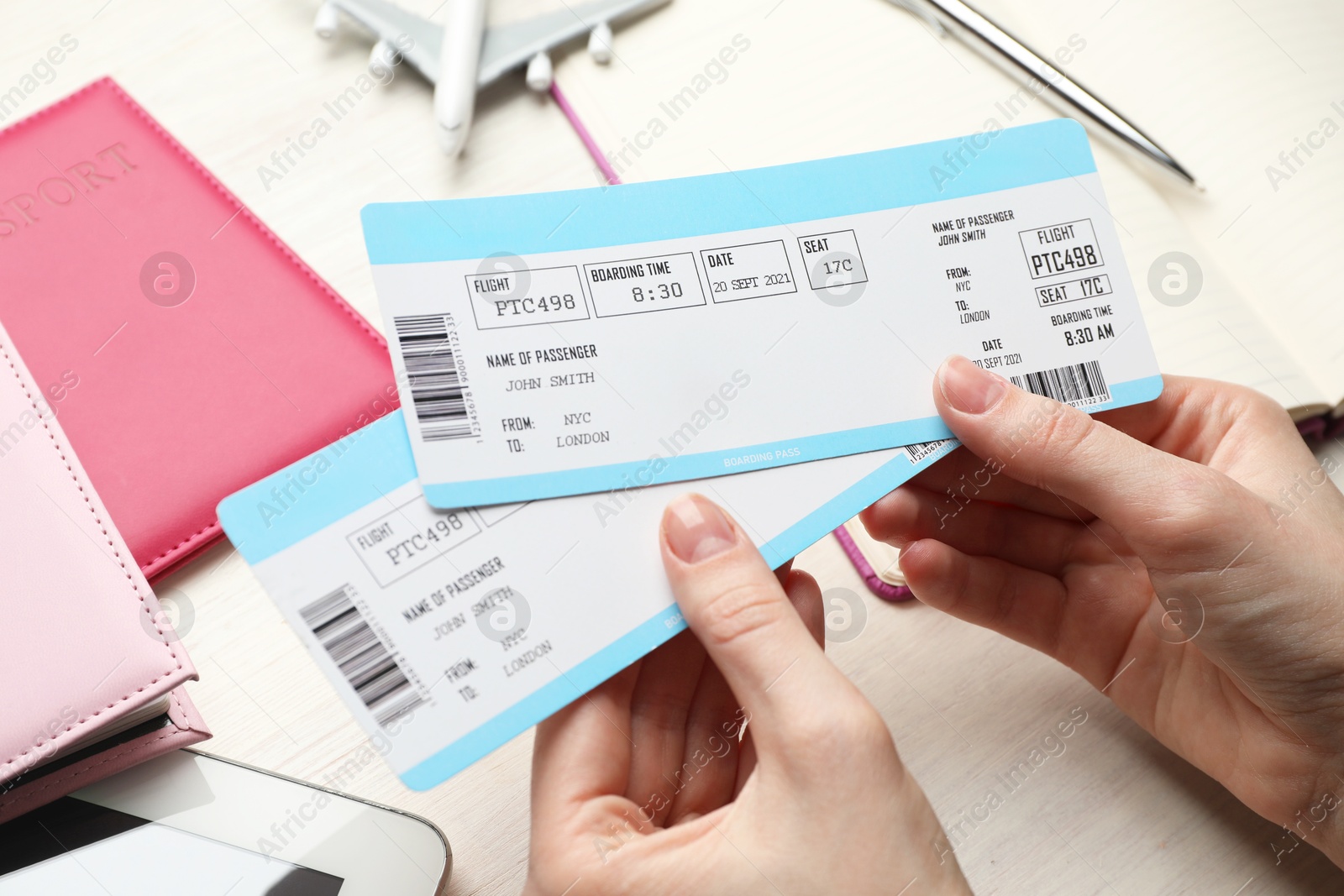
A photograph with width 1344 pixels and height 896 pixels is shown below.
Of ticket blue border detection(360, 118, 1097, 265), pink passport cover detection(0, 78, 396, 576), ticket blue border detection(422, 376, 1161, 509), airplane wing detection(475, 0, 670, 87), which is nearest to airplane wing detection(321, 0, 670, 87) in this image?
airplane wing detection(475, 0, 670, 87)

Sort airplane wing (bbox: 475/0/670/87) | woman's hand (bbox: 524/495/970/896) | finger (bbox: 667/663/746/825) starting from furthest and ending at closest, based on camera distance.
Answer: airplane wing (bbox: 475/0/670/87)
finger (bbox: 667/663/746/825)
woman's hand (bbox: 524/495/970/896)

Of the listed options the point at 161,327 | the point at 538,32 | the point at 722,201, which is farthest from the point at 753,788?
the point at 538,32

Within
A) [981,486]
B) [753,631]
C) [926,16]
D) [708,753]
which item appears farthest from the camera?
[926,16]

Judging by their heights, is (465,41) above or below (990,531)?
above

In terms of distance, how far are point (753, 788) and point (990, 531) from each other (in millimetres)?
325

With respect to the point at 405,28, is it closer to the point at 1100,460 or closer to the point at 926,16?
the point at 926,16

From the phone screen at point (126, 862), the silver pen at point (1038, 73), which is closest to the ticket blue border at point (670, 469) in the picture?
the phone screen at point (126, 862)

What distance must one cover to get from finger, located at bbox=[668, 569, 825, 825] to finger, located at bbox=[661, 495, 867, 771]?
0.28 ft

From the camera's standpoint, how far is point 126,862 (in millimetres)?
412

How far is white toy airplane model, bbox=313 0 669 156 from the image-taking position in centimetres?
64

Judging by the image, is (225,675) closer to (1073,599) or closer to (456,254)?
(456,254)

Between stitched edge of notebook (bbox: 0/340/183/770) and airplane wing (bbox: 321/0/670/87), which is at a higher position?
airplane wing (bbox: 321/0/670/87)

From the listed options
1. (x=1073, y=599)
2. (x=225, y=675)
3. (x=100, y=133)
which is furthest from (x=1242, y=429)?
(x=100, y=133)

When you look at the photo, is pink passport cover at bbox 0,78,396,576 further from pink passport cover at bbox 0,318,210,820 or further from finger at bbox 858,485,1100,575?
finger at bbox 858,485,1100,575
